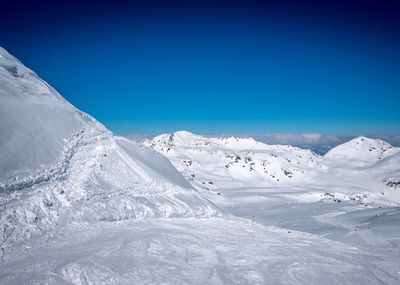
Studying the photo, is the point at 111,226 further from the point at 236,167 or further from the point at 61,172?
the point at 236,167

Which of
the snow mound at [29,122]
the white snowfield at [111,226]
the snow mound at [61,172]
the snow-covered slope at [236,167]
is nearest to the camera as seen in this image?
the white snowfield at [111,226]

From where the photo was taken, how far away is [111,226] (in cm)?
2053

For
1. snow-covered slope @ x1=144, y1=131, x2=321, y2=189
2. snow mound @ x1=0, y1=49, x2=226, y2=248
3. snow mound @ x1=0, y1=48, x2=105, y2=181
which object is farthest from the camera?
snow-covered slope @ x1=144, y1=131, x2=321, y2=189

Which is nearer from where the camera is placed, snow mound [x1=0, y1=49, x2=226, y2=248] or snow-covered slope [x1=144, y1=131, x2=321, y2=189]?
snow mound [x1=0, y1=49, x2=226, y2=248]

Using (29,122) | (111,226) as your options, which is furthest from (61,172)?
(111,226)

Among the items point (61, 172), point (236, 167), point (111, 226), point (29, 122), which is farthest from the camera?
point (236, 167)

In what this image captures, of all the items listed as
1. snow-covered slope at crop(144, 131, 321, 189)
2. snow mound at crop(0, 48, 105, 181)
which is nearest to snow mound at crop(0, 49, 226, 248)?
snow mound at crop(0, 48, 105, 181)

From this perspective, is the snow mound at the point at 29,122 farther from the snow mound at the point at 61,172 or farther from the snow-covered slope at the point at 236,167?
the snow-covered slope at the point at 236,167

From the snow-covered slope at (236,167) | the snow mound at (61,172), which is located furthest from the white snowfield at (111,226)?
the snow-covered slope at (236,167)

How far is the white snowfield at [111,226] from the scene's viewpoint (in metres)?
14.9

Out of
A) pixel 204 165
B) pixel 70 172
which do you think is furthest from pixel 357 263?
pixel 204 165

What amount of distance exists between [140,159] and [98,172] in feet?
23.8

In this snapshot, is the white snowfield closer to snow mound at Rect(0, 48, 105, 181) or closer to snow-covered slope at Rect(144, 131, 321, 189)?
snow mound at Rect(0, 48, 105, 181)

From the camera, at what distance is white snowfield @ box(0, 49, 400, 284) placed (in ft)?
49.0
